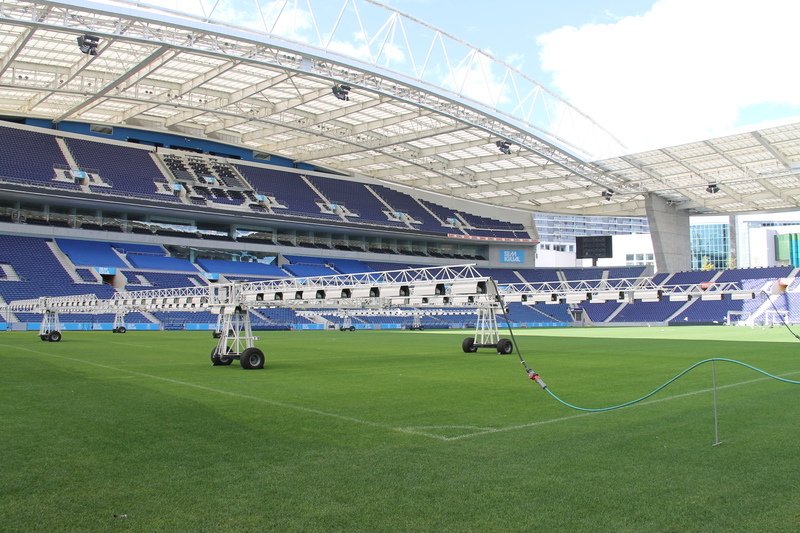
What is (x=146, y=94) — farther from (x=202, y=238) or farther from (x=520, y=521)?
(x=520, y=521)

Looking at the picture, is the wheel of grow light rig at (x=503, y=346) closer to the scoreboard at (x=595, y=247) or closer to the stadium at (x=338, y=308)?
the stadium at (x=338, y=308)

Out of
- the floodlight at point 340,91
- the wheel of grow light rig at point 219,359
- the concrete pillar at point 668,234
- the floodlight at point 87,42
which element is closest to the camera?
the wheel of grow light rig at point 219,359

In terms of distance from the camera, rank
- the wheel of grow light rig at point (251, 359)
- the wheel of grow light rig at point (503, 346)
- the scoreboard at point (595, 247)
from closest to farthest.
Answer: the wheel of grow light rig at point (251, 359) < the wheel of grow light rig at point (503, 346) < the scoreboard at point (595, 247)

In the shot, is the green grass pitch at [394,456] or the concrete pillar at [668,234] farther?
the concrete pillar at [668,234]

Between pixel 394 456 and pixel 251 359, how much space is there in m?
13.5

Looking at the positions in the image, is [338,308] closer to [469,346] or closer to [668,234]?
[469,346]

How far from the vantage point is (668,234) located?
7494 centimetres

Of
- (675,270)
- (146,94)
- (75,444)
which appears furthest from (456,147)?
(75,444)

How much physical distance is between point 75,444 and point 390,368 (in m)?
13.2

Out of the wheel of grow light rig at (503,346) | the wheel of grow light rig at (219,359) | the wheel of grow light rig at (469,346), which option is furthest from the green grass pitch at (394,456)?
the wheel of grow light rig at (469,346)

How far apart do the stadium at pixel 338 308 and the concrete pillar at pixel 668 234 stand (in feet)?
1.08

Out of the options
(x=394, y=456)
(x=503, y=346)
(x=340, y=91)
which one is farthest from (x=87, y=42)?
(x=394, y=456)

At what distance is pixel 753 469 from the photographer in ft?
24.3

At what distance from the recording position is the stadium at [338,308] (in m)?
6.78
